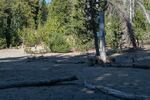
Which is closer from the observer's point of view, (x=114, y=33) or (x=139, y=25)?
(x=114, y=33)

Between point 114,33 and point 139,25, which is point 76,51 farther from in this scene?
point 139,25

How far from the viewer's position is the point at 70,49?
30531 mm

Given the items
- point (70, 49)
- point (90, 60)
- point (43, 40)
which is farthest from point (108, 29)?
point (90, 60)

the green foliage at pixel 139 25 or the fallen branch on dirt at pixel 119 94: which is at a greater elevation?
the green foliage at pixel 139 25

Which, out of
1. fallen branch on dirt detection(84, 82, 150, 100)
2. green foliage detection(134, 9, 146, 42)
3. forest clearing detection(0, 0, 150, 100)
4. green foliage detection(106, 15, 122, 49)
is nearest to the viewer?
fallen branch on dirt detection(84, 82, 150, 100)

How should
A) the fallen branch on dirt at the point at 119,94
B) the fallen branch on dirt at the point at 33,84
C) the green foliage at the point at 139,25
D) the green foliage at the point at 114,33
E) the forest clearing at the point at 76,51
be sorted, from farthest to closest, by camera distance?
the green foliage at the point at 139,25 → the green foliage at the point at 114,33 → the fallen branch on dirt at the point at 33,84 → the forest clearing at the point at 76,51 → the fallen branch on dirt at the point at 119,94

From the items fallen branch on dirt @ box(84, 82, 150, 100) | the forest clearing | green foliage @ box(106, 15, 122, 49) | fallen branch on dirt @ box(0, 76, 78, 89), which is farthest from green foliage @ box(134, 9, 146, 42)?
fallen branch on dirt @ box(84, 82, 150, 100)

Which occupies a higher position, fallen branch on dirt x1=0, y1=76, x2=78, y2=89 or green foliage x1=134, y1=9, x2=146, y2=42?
green foliage x1=134, y1=9, x2=146, y2=42

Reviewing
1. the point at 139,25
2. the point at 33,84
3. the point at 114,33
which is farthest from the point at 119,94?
the point at 139,25

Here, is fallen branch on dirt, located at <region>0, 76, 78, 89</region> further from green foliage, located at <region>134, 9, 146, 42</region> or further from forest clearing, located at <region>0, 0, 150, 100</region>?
green foliage, located at <region>134, 9, 146, 42</region>

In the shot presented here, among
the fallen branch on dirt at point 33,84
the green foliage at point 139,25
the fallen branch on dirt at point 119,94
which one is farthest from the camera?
the green foliage at point 139,25

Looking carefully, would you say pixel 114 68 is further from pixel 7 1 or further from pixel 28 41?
pixel 7 1

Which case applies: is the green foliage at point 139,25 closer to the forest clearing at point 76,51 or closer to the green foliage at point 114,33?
the forest clearing at point 76,51

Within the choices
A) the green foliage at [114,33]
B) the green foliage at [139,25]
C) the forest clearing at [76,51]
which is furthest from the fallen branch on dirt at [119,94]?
the green foliage at [139,25]
